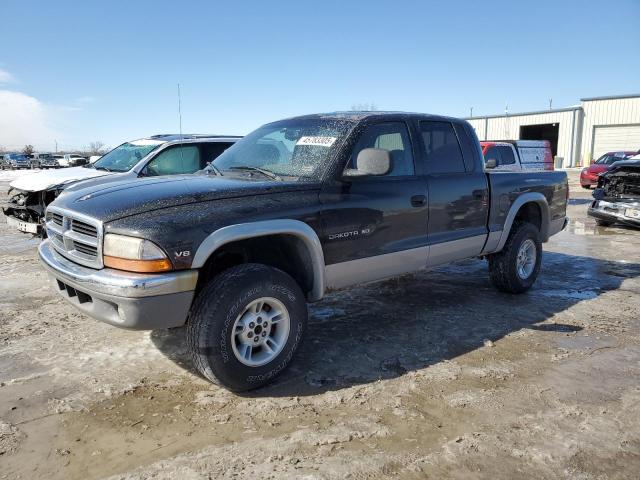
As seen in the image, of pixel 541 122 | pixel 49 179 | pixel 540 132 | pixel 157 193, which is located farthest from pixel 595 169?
pixel 540 132

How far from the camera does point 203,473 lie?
2.56m

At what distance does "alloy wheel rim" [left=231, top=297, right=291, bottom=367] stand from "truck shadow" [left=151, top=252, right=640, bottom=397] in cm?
25

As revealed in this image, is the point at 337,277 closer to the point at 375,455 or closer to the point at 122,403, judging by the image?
the point at 375,455

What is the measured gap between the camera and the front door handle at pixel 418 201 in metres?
4.38

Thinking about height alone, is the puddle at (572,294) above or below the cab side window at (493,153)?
below

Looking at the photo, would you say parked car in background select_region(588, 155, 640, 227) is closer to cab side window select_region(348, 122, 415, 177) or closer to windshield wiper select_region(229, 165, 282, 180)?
cab side window select_region(348, 122, 415, 177)

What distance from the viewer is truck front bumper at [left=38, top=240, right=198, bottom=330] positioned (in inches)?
117

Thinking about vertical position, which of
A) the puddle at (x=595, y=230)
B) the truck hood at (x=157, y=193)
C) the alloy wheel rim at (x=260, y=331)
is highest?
the truck hood at (x=157, y=193)

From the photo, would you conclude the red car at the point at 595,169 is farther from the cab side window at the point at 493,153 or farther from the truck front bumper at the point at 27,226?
the truck front bumper at the point at 27,226

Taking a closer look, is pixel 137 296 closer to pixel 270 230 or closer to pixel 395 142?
pixel 270 230

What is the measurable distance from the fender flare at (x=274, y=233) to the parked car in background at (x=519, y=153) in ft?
33.6

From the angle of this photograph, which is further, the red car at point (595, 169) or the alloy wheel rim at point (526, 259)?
the red car at point (595, 169)

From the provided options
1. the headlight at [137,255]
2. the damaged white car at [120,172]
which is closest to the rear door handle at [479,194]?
the headlight at [137,255]

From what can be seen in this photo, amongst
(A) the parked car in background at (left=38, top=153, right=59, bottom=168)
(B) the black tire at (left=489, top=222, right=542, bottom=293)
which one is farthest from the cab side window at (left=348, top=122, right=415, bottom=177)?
(A) the parked car in background at (left=38, top=153, right=59, bottom=168)
